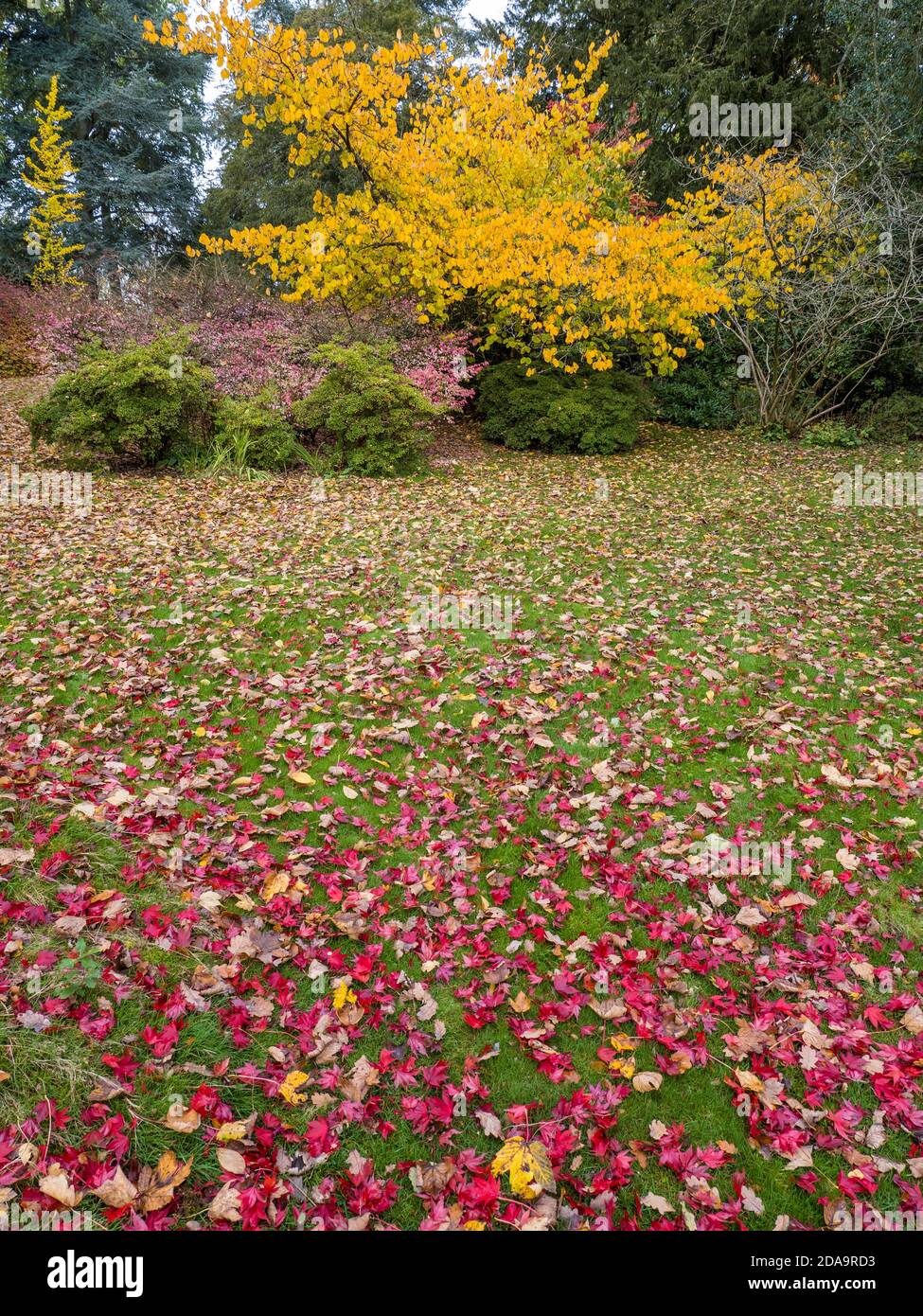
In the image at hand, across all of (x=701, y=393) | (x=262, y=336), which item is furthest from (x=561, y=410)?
(x=262, y=336)

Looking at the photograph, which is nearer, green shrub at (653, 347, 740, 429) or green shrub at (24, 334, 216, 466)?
green shrub at (24, 334, 216, 466)

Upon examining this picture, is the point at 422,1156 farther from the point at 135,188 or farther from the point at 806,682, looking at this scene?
the point at 135,188

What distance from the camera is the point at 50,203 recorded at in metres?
21.5

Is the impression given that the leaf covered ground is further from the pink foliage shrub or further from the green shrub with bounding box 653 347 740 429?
the green shrub with bounding box 653 347 740 429

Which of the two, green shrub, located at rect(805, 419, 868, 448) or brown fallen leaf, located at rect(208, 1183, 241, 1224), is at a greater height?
green shrub, located at rect(805, 419, 868, 448)

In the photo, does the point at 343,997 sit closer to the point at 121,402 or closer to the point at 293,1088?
the point at 293,1088

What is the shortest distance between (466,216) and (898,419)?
10.2m

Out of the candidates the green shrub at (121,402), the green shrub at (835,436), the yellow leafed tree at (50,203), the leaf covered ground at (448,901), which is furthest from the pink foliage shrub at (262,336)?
the yellow leafed tree at (50,203)

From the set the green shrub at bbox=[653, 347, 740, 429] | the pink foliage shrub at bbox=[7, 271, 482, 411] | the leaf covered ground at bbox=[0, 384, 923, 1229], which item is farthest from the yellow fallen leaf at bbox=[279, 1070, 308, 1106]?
the green shrub at bbox=[653, 347, 740, 429]

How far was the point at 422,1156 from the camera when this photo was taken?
→ 2.50 metres

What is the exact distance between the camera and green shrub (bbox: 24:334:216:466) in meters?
9.63

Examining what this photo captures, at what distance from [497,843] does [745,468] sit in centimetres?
1060

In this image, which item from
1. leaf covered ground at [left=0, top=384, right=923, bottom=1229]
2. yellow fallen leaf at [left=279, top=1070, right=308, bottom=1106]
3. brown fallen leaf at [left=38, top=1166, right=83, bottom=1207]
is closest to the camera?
brown fallen leaf at [left=38, top=1166, right=83, bottom=1207]

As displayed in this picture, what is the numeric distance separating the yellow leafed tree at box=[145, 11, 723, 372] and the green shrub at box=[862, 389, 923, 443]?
17.8ft
